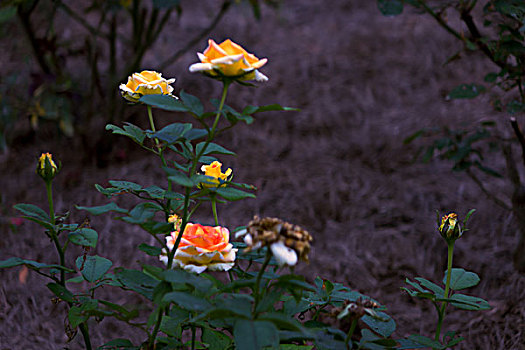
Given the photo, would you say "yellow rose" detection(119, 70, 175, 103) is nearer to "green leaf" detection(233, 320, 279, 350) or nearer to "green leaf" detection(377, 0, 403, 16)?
"green leaf" detection(233, 320, 279, 350)

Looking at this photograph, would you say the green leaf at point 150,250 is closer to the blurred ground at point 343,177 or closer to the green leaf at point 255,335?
the green leaf at point 255,335

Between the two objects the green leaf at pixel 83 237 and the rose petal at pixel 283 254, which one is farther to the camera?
the green leaf at pixel 83 237

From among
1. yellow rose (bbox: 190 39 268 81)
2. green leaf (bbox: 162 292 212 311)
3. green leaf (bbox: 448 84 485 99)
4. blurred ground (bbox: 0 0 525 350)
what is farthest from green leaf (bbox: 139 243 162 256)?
green leaf (bbox: 448 84 485 99)

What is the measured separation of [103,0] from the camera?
220cm

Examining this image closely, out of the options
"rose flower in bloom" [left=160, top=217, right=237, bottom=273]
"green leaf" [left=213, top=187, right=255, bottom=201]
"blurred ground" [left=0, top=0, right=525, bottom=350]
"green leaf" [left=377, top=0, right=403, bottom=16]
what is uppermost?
"green leaf" [left=377, top=0, right=403, bottom=16]

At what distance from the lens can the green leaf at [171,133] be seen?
652 millimetres

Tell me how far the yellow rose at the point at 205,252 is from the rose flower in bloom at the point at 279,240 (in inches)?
3.3

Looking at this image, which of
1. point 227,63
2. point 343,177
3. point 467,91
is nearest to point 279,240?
point 227,63

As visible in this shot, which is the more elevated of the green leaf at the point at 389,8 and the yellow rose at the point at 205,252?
the green leaf at the point at 389,8

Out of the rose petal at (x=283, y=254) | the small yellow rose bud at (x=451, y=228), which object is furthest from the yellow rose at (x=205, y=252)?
the small yellow rose bud at (x=451, y=228)

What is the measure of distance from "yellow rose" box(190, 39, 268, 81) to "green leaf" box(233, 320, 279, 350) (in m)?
→ 0.33

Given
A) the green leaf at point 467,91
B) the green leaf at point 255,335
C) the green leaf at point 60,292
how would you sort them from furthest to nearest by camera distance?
the green leaf at point 467,91 → the green leaf at point 60,292 → the green leaf at point 255,335

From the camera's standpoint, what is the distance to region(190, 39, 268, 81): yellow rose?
24.8 inches

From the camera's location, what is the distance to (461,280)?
872 millimetres
